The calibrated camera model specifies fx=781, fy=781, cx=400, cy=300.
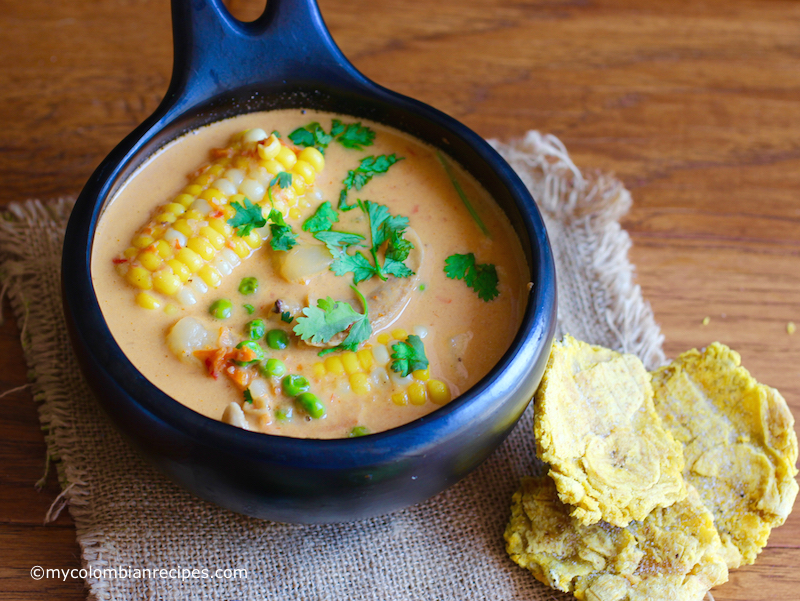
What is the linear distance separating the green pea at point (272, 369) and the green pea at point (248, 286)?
0.78 feet

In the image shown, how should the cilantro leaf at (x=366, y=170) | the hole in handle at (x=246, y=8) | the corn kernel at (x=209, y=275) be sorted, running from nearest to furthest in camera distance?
the corn kernel at (x=209, y=275), the cilantro leaf at (x=366, y=170), the hole in handle at (x=246, y=8)

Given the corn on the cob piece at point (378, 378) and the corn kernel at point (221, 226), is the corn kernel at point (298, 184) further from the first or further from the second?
the corn on the cob piece at point (378, 378)

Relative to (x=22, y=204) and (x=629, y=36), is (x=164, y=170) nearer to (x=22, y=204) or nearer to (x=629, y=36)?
(x=22, y=204)

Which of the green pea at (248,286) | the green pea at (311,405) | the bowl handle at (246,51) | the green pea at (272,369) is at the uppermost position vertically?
the bowl handle at (246,51)

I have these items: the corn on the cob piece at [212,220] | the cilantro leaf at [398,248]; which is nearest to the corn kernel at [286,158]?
the corn on the cob piece at [212,220]

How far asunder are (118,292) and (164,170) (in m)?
0.45

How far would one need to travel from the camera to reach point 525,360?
189 cm

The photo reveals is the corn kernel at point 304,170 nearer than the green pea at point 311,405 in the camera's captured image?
No

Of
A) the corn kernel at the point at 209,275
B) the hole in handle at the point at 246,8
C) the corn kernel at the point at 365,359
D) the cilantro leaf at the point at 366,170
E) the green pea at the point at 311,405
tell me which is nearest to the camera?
the green pea at the point at 311,405

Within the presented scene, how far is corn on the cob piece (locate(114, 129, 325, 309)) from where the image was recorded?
2.07 metres

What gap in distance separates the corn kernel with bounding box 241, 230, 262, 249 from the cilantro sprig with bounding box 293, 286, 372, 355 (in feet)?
0.96

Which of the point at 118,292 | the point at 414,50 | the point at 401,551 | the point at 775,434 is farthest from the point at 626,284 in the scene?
the point at 118,292

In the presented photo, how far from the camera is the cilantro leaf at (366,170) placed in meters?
2.37

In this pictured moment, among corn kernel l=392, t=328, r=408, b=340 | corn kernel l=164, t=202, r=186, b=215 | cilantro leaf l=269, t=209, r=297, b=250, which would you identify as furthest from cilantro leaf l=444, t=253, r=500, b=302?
corn kernel l=164, t=202, r=186, b=215
